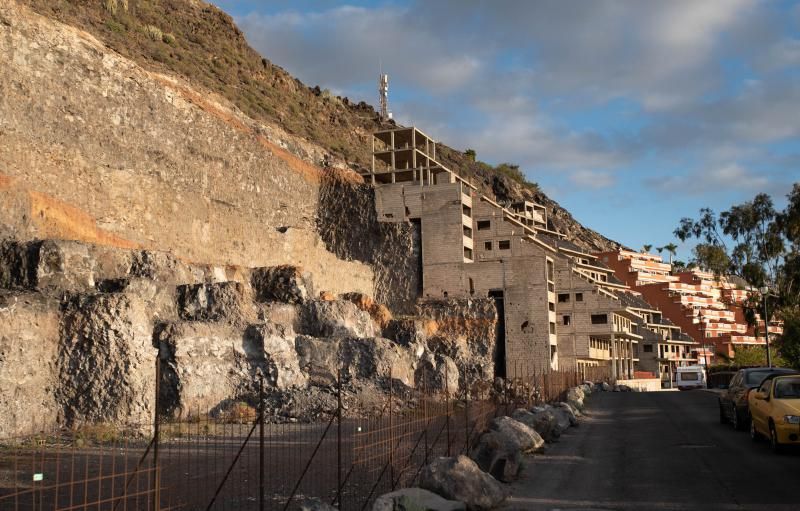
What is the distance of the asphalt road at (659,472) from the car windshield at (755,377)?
1.55 meters

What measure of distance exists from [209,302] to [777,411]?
23.2 m

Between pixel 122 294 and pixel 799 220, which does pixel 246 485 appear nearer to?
pixel 122 294

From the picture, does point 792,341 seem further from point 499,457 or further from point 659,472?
point 499,457

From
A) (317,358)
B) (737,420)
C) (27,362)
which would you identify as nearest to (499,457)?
(737,420)

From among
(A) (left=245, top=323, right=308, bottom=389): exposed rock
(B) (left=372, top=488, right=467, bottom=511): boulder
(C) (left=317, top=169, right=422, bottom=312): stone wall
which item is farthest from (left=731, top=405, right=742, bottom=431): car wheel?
(C) (left=317, top=169, right=422, bottom=312): stone wall

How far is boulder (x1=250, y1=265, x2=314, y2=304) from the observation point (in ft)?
140

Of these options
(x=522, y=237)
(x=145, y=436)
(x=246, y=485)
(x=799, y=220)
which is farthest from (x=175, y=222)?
(x=799, y=220)

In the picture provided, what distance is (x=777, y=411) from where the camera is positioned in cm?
1692

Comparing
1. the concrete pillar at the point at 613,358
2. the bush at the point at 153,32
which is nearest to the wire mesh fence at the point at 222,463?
the bush at the point at 153,32

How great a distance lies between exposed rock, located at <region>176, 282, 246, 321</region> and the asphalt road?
53.0 ft

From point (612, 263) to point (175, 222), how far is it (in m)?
85.5

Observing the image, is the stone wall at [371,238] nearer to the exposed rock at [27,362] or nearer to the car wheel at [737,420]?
the exposed rock at [27,362]

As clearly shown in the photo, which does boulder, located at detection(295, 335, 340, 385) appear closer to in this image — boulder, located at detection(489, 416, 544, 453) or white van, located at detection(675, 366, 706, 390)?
boulder, located at detection(489, 416, 544, 453)

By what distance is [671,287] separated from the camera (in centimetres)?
11769
